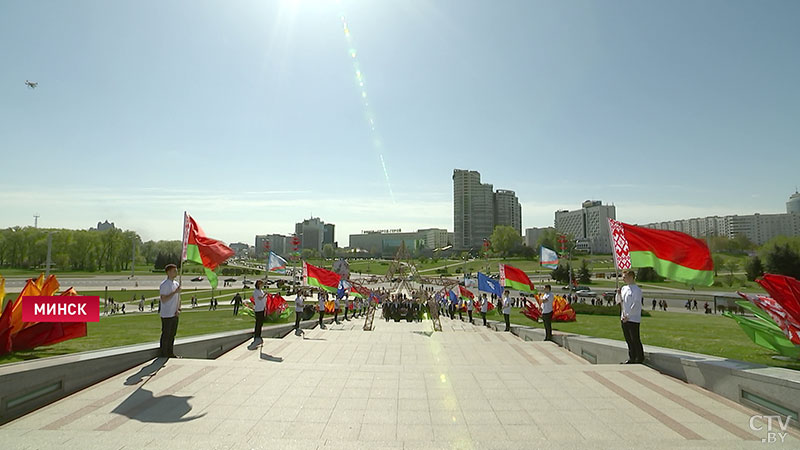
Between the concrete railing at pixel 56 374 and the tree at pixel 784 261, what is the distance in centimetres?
6914

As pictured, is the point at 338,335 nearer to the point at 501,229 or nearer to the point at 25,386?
the point at 25,386

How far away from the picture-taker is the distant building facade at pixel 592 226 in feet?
553

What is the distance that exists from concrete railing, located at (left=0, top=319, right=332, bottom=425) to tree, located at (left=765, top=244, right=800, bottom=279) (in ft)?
227

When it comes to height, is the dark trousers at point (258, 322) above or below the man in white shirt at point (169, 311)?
below

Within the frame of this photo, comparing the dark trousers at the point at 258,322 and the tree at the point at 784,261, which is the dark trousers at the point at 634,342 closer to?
the dark trousers at the point at 258,322

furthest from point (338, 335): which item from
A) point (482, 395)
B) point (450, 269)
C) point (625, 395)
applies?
point (450, 269)

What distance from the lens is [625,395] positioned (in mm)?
5996

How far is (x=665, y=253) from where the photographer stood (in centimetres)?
890

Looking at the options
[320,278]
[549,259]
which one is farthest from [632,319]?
[549,259]

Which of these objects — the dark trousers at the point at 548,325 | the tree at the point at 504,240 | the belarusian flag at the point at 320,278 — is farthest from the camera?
the tree at the point at 504,240

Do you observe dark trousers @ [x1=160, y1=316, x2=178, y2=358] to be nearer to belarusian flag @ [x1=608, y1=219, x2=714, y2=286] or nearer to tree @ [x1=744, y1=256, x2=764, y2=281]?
belarusian flag @ [x1=608, y1=219, x2=714, y2=286]

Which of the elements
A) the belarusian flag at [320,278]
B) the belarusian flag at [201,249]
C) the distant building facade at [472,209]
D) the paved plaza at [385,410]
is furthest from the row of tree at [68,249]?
the distant building facade at [472,209]

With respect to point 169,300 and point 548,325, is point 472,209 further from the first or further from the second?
point 169,300

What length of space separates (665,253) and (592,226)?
19733cm
